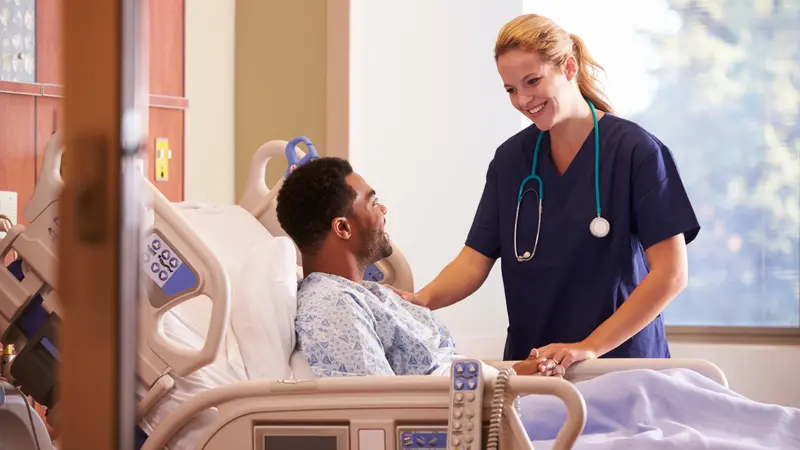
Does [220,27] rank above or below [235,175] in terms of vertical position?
above

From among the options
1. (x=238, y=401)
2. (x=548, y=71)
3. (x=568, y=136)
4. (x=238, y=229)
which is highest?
(x=548, y=71)

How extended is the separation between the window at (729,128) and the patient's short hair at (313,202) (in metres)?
2.30

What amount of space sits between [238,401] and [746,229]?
9.43 ft

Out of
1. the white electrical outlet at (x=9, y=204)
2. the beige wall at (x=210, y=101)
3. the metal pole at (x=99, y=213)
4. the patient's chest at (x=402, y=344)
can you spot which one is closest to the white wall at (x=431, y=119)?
the beige wall at (x=210, y=101)

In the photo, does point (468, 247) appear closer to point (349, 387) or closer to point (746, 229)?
point (349, 387)

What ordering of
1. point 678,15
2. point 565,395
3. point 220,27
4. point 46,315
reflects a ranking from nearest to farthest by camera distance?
1. point 565,395
2. point 46,315
3. point 220,27
4. point 678,15

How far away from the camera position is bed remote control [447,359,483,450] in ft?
4.42

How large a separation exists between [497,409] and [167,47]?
8.04 feet

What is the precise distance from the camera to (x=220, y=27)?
145 inches

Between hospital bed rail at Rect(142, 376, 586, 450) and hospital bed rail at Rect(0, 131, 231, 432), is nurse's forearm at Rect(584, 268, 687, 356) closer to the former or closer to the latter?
hospital bed rail at Rect(142, 376, 586, 450)

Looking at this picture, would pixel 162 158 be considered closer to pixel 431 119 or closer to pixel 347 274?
pixel 431 119

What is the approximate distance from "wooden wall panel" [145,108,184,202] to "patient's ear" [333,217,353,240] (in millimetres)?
1522

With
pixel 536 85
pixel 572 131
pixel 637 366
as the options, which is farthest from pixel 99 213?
pixel 572 131

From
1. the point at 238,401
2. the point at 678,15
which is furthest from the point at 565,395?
the point at 678,15
